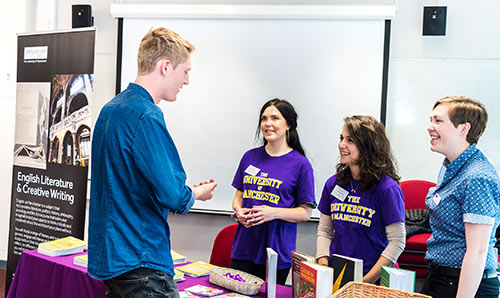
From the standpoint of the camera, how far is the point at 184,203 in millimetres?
1598

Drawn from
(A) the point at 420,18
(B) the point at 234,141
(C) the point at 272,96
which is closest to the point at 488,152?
(A) the point at 420,18

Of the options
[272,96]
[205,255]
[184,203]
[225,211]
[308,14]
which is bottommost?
[205,255]

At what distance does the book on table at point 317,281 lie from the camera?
5.45 feet

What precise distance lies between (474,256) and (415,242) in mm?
2037

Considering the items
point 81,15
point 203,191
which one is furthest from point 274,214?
point 81,15

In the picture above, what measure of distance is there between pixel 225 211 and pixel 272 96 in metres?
1.12

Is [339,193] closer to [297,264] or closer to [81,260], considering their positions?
[297,264]

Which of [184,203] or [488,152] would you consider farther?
[488,152]

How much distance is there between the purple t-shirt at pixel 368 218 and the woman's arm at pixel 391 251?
0.04 meters

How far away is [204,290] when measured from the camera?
207 centimetres

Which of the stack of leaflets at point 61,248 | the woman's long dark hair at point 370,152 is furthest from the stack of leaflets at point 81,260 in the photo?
the woman's long dark hair at point 370,152

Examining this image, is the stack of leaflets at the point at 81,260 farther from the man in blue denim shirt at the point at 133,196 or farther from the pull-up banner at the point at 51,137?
the pull-up banner at the point at 51,137

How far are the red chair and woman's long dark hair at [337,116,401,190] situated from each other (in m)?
1.61

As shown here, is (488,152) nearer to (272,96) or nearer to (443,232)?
(272,96)
